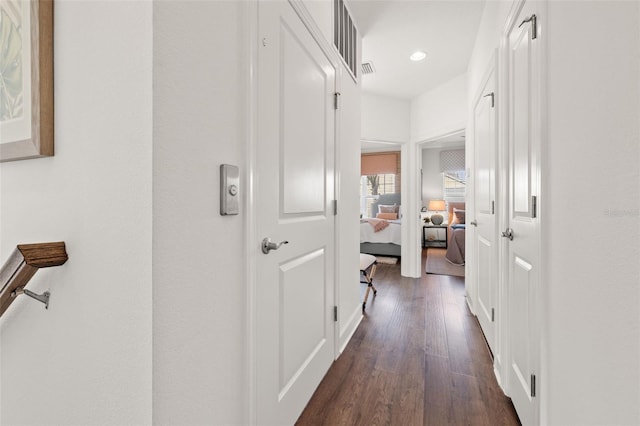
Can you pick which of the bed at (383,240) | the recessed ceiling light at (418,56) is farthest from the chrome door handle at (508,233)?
the bed at (383,240)

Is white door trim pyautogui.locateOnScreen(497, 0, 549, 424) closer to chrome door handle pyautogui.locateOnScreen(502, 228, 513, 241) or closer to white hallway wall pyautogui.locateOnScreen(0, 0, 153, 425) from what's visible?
chrome door handle pyautogui.locateOnScreen(502, 228, 513, 241)

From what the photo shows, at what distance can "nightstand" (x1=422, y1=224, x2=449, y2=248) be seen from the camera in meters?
6.76

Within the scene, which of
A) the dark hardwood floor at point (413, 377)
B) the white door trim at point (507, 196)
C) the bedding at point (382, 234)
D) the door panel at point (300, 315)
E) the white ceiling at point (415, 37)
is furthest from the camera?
the bedding at point (382, 234)

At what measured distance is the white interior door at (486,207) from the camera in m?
1.96

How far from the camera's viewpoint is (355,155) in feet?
8.46

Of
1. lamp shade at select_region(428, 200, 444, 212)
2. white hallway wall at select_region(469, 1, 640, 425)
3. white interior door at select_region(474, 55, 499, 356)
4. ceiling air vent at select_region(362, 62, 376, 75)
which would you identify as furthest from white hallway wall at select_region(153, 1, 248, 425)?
lamp shade at select_region(428, 200, 444, 212)

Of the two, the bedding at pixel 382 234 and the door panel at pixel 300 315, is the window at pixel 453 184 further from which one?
the door panel at pixel 300 315

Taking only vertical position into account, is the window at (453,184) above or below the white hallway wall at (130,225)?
above

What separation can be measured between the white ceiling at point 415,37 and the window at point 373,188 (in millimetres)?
3967

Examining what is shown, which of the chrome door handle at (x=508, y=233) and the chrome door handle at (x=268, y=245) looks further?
the chrome door handle at (x=508, y=233)

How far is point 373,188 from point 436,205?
1.62 m

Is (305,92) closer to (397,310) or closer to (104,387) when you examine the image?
(104,387)

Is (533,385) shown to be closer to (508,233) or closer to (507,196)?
(508,233)

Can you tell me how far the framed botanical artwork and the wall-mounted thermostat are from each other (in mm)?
457
